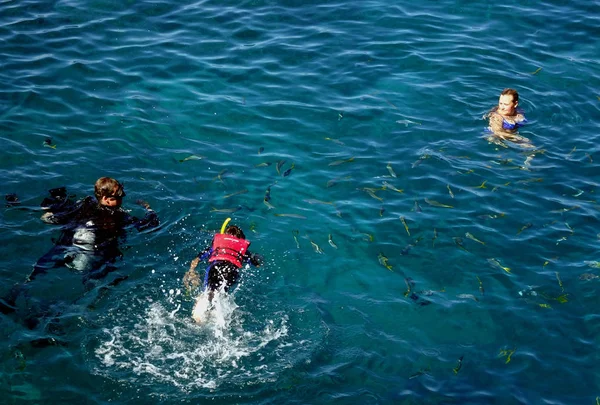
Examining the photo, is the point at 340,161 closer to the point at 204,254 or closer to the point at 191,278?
the point at 204,254

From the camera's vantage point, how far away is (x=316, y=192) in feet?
41.6

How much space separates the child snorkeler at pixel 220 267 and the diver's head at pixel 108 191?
1.57m

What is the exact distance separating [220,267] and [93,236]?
205cm

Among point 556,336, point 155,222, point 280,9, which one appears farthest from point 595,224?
point 280,9

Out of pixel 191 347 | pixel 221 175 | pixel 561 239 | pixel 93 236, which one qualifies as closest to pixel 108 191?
Answer: pixel 93 236

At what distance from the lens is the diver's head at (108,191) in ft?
33.9

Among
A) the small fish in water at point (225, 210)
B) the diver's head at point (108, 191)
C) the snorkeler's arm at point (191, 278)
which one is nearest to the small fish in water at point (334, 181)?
the small fish in water at point (225, 210)

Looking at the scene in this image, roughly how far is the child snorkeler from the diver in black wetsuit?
4.21ft

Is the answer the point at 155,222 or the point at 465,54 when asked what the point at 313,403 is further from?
the point at 465,54

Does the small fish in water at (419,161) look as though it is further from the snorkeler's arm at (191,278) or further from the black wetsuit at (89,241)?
the black wetsuit at (89,241)

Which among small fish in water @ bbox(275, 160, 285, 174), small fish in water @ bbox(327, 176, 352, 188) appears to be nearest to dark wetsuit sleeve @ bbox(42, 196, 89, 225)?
small fish in water @ bbox(275, 160, 285, 174)

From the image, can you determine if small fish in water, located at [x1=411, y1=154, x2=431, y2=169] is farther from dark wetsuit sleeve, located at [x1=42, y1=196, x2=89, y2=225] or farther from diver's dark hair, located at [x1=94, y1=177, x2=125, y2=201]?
dark wetsuit sleeve, located at [x1=42, y1=196, x2=89, y2=225]

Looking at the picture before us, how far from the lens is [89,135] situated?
13.6 m

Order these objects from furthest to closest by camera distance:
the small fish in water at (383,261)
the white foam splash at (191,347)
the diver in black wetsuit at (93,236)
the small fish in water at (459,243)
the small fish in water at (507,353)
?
the small fish in water at (459,243), the small fish in water at (383,261), the diver in black wetsuit at (93,236), the small fish in water at (507,353), the white foam splash at (191,347)
